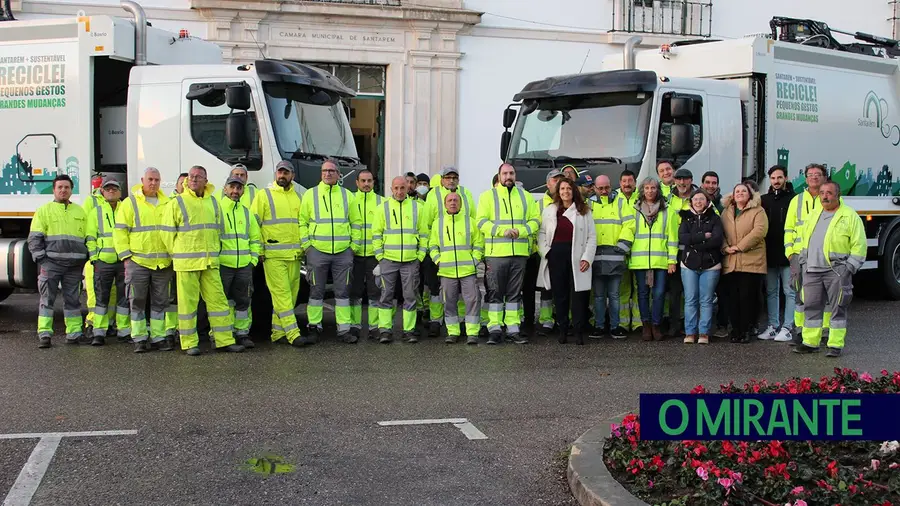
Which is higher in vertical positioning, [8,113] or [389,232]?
[8,113]

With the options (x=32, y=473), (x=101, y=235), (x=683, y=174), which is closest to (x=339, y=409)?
(x=32, y=473)

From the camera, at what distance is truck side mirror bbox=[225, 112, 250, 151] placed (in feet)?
34.0

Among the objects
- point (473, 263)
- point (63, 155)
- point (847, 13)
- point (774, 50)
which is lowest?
point (473, 263)

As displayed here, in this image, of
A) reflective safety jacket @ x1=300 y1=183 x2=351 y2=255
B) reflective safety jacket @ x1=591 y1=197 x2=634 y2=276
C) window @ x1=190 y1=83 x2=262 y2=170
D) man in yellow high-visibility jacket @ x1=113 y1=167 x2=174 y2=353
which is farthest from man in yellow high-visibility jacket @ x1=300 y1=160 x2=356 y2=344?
reflective safety jacket @ x1=591 y1=197 x2=634 y2=276

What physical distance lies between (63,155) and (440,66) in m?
9.94

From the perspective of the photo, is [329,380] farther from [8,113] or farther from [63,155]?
[8,113]

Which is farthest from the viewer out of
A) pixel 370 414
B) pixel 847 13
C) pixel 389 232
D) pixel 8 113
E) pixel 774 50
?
pixel 847 13

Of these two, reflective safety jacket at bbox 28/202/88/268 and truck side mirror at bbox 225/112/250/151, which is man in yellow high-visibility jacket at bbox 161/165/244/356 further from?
reflective safety jacket at bbox 28/202/88/268

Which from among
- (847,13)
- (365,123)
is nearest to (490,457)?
(365,123)

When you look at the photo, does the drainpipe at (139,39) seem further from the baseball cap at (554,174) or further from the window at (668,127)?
the window at (668,127)

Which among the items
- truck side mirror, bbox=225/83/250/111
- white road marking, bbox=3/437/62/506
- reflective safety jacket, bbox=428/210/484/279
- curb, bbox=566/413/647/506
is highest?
truck side mirror, bbox=225/83/250/111

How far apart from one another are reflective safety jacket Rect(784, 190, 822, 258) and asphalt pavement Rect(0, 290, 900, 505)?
39.8 inches

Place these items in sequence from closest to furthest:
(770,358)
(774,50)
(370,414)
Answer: (370,414)
(770,358)
(774,50)

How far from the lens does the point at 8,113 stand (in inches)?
443
